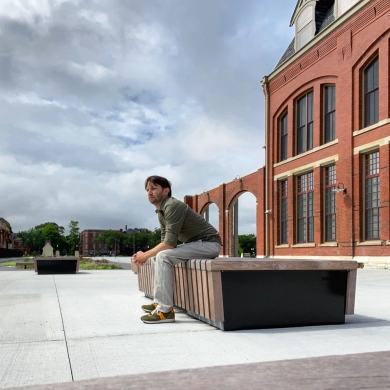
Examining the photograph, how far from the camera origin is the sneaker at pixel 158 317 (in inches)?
→ 189

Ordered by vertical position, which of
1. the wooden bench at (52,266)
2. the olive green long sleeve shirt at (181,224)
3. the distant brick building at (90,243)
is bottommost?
the distant brick building at (90,243)

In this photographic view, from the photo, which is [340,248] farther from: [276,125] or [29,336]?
[29,336]

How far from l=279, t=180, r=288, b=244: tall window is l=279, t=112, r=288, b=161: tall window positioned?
1683mm

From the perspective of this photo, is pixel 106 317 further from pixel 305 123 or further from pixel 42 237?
pixel 42 237

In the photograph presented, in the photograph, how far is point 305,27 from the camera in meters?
27.1

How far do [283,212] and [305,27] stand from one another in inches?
427

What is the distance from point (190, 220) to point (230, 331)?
1307mm

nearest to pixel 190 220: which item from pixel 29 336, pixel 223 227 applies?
pixel 29 336

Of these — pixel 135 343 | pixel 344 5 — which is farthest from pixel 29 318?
pixel 344 5

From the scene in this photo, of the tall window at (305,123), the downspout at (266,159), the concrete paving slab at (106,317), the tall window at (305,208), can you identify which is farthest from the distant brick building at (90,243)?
the concrete paving slab at (106,317)

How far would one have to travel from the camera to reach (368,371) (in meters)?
2.87

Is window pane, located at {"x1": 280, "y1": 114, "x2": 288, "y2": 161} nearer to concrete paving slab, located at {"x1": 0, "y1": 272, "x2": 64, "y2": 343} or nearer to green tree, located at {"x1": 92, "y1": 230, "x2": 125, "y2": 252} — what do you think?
concrete paving slab, located at {"x1": 0, "y1": 272, "x2": 64, "y2": 343}

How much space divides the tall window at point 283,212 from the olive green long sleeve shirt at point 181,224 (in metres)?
23.1

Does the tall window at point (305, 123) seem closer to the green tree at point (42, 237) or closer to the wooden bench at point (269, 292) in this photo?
the wooden bench at point (269, 292)
